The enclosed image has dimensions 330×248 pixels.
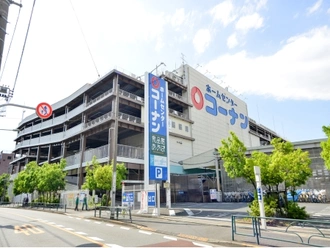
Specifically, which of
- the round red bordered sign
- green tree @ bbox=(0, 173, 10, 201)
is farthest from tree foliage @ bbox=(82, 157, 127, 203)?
green tree @ bbox=(0, 173, 10, 201)

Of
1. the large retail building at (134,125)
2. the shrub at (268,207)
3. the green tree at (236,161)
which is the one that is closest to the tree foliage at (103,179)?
the large retail building at (134,125)

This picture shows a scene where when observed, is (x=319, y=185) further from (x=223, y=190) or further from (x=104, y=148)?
(x=104, y=148)

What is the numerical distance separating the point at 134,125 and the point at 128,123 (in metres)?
1.14

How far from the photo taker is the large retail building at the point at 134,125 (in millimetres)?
32719

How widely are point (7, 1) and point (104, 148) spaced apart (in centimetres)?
2595

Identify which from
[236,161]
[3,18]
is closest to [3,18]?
[3,18]

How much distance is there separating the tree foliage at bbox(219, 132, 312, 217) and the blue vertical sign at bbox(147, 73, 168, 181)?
618cm

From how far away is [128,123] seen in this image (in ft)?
105

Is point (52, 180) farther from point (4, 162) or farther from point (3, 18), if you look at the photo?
point (4, 162)

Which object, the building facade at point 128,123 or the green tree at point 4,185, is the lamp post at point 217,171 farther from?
the green tree at point 4,185

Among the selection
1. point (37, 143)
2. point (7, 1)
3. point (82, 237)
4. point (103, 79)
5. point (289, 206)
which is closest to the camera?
point (7, 1)

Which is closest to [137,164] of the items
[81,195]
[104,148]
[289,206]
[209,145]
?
[104,148]

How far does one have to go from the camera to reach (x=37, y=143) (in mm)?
47594

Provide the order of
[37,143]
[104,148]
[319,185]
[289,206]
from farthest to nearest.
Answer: [37,143], [104,148], [319,185], [289,206]
